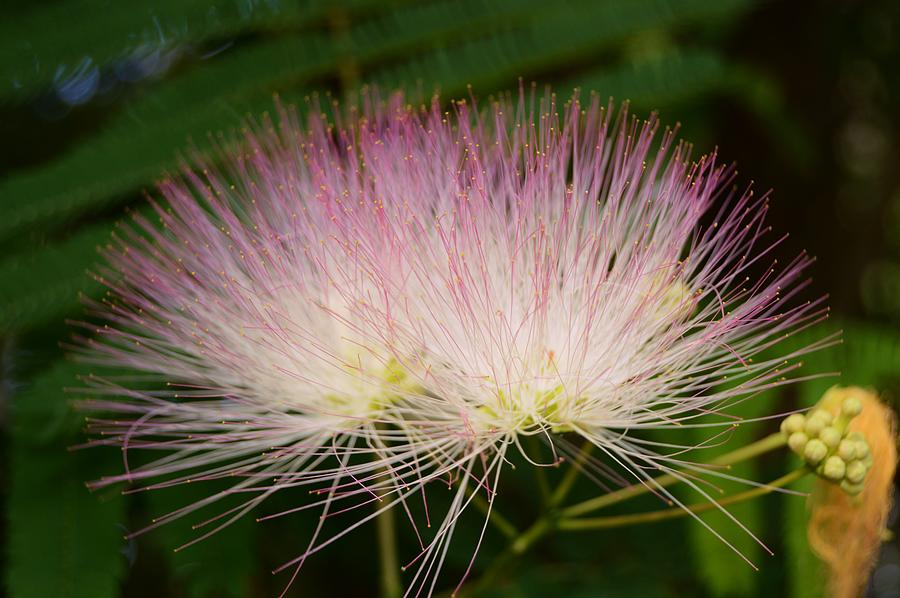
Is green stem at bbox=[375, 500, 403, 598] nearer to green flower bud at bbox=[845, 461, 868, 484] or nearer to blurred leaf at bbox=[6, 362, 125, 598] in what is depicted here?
blurred leaf at bbox=[6, 362, 125, 598]

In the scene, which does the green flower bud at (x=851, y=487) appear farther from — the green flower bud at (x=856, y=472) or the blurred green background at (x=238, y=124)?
the blurred green background at (x=238, y=124)

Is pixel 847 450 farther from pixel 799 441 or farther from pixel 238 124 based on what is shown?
pixel 238 124

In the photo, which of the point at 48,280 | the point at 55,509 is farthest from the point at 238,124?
the point at 55,509

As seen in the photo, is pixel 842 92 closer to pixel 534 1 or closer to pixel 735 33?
pixel 735 33

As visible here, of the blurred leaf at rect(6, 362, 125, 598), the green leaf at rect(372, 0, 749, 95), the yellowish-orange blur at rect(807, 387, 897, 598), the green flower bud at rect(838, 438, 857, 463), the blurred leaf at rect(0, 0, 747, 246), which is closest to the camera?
the green flower bud at rect(838, 438, 857, 463)

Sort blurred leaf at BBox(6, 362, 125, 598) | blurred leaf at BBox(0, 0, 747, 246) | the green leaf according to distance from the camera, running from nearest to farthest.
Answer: blurred leaf at BBox(6, 362, 125, 598)
blurred leaf at BBox(0, 0, 747, 246)
the green leaf

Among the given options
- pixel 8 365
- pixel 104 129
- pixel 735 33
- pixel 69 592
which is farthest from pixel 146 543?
pixel 735 33

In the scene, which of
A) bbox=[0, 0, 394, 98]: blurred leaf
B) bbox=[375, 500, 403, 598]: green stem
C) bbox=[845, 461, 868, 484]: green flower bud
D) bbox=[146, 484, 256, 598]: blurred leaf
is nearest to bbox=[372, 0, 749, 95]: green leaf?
bbox=[0, 0, 394, 98]: blurred leaf
